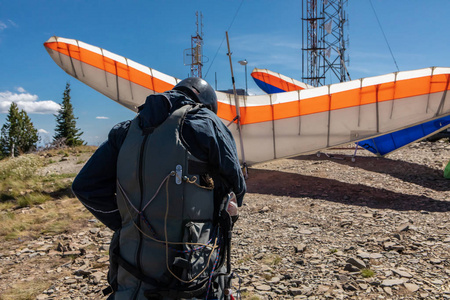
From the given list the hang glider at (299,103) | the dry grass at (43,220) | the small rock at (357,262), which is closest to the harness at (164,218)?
the small rock at (357,262)

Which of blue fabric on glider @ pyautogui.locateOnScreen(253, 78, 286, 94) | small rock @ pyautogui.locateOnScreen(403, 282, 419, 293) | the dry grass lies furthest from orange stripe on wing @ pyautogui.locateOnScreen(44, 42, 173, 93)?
blue fabric on glider @ pyautogui.locateOnScreen(253, 78, 286, 94)

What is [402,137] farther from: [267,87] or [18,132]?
[18,132]

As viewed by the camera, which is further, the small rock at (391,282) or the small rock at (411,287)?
the small rock at (391,282)

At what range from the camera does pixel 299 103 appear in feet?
32.8

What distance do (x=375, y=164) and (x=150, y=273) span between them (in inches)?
471

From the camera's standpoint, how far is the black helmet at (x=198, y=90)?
222cm

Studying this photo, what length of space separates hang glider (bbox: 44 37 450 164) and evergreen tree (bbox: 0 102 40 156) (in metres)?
43.4

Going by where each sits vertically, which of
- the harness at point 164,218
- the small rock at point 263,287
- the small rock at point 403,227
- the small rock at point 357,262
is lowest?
the small rock at point 263,287

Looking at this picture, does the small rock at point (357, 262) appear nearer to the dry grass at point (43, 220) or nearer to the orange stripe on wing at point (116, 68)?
the dry grass at point (43, 220)

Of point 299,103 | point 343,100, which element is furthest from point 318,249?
point 343,100

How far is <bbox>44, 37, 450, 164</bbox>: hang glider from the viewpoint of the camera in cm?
938

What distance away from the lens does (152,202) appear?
1821 mm

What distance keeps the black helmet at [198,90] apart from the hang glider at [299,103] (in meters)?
7.99

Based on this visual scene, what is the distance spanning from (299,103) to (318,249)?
601cm
